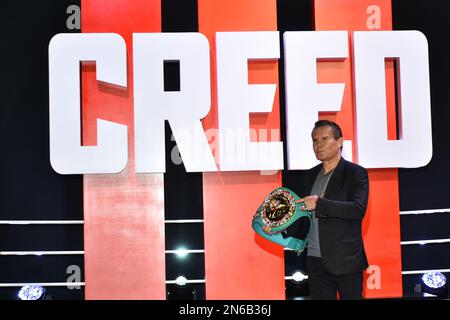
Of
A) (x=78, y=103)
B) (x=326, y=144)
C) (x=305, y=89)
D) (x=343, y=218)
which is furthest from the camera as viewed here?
(x=305, y=89)

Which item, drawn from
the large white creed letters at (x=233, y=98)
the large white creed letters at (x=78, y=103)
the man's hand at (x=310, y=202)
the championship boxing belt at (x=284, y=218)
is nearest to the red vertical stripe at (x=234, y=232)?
the large white creed letters at (x=233, y=98)

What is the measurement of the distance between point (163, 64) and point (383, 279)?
2.43m

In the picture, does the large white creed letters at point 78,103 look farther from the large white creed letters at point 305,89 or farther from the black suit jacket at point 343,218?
the black suit jacket at point 343,218

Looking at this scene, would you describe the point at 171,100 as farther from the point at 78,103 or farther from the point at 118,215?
the point at 118,215

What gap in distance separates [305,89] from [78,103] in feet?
5.78

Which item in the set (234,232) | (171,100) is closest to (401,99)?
(234,232)

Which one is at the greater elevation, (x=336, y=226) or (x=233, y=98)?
(x=233, y=98)

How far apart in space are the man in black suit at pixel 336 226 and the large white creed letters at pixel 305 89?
43.7 inches

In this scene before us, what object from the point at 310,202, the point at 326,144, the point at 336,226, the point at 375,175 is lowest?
the point at 336,226

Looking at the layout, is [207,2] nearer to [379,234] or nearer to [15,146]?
[15,146]

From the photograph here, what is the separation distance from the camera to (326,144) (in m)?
3.37

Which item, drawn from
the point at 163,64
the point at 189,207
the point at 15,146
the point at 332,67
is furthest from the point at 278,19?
the point at 15,146

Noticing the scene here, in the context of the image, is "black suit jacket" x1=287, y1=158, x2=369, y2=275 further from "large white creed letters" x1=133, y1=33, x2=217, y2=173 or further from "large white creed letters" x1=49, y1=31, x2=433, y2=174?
"large white creed letters" x1=133, y1=33, x2=217, y2=173

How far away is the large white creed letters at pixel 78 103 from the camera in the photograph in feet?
14.5
